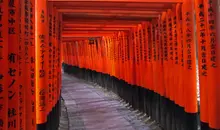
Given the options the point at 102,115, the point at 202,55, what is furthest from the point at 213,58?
the point at 102,115

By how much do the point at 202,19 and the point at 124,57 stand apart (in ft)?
24.5

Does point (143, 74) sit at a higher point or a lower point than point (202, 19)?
lower

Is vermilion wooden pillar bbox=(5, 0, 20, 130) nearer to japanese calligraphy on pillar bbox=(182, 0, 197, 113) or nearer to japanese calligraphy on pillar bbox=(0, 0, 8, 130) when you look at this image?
japanese calligraphy on pillar bbox=(0, 0, 8, 130)

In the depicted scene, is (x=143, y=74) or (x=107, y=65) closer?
(x=143, y=74)

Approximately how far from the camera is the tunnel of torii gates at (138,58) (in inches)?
111

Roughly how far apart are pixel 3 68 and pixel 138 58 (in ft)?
26.4

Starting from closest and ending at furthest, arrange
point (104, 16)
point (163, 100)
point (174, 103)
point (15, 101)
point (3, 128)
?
point (3, 128) < point (15, 101) < point (174, 103) < point (163, 100) < point (104, 16)

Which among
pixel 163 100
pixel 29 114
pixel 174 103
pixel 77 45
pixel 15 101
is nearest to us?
pixel 15 101

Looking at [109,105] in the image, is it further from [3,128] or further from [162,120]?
[3,128]

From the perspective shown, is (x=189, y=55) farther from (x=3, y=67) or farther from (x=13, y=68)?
(x=3, y=67)

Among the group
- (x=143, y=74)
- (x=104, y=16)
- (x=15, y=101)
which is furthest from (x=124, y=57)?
(x=15, y=101)

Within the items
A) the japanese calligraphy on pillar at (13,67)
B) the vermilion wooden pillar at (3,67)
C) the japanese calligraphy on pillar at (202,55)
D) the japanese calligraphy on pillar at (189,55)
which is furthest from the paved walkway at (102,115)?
the vermilion wooden pillar at (3,67)

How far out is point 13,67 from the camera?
277 cm

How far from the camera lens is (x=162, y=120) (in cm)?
811
